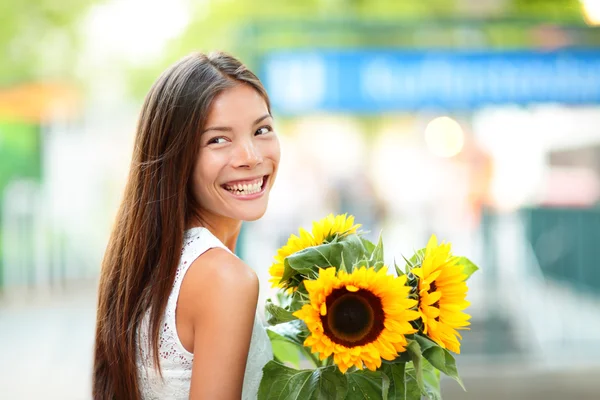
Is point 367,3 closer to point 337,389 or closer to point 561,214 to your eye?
point 561,214

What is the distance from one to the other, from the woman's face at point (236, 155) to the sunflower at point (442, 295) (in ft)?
1.43

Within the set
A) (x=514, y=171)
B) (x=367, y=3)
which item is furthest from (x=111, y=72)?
(x=514, y=171)

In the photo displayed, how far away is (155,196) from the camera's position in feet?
5.93

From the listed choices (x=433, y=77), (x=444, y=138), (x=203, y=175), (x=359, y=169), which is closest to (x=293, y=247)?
(x=203, y=175)

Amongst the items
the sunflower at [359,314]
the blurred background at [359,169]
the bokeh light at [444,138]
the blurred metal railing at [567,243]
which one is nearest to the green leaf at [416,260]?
the sunflower at [359,314]

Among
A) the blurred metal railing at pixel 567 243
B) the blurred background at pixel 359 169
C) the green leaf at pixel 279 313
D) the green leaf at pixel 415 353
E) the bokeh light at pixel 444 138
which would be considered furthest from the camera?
the bokeh light at pixel 444 138

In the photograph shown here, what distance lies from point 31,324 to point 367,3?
261 inches

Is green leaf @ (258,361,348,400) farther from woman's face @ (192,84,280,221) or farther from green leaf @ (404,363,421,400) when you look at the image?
woman's face @ (192,84,280,221)

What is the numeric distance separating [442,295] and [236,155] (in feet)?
1.73

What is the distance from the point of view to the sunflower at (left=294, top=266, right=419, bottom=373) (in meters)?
1.45

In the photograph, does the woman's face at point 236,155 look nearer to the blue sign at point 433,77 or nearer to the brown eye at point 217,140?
the brown eye at point 217,140

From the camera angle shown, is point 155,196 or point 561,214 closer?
point 155,196

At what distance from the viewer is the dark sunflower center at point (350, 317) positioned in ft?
4.81

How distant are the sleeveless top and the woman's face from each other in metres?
0.08
